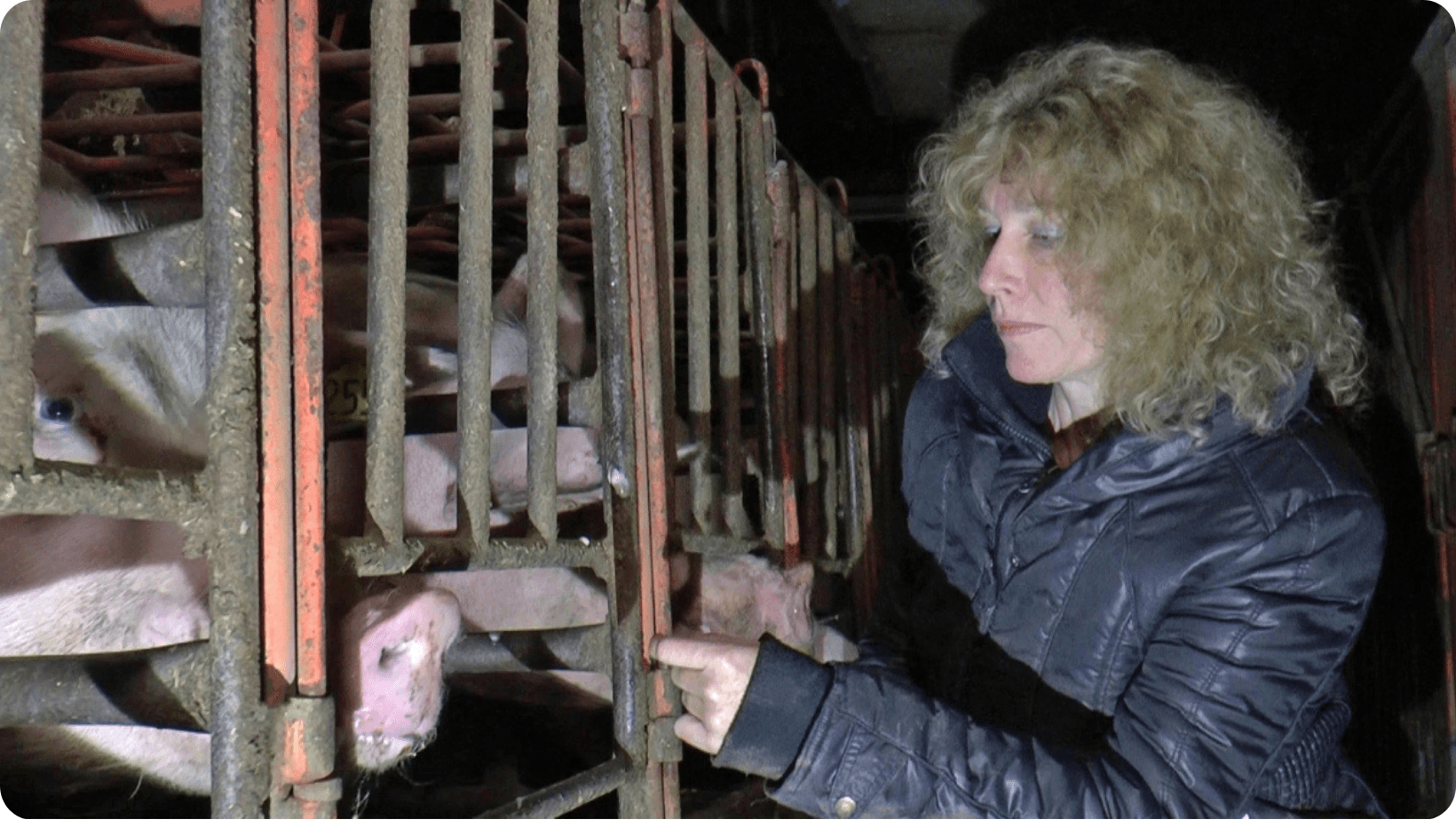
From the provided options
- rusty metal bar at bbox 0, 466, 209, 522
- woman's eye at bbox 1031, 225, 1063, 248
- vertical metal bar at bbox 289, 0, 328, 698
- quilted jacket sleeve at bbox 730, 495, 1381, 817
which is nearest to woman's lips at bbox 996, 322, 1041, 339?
woman's eye at bbox 1031, 225, 1063, 248

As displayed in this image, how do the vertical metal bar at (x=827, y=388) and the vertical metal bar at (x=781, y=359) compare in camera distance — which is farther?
the vertical metal bar at (x=827, y=388)

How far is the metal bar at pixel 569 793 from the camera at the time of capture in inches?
49.6

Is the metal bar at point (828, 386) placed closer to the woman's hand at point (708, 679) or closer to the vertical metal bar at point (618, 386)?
the vertical metal bar at point (618, 386)

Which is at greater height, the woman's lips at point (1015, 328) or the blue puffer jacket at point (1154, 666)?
the woman's lips at point (1015, 328)

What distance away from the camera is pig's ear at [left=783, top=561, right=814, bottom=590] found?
2.36m

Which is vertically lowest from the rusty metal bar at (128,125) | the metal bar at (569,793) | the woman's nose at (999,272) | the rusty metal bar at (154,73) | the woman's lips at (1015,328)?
the metal bar at (569,793)

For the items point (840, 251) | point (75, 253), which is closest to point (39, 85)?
point (75, 253)

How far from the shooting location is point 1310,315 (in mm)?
1710

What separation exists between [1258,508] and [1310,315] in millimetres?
427

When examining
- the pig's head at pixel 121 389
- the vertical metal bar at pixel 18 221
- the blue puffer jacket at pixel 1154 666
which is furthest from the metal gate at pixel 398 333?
the pig's head at pixel 121 389

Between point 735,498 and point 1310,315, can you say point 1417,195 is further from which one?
point 735,498

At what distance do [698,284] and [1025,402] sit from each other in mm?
629

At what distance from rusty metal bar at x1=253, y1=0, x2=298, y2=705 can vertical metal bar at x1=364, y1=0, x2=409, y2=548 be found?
17cm

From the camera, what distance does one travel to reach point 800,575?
2416mm
